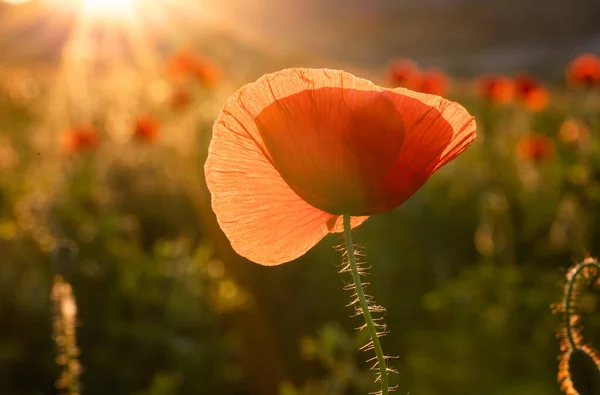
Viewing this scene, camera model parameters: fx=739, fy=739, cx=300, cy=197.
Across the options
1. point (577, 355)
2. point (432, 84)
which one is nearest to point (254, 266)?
point (432, 84)

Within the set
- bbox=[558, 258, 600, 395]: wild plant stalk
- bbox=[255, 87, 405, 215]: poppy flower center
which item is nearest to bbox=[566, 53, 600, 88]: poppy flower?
bbox=[558, 258, 600, 395]: wild plant stalk

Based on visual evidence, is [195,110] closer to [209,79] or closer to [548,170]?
[209,79]

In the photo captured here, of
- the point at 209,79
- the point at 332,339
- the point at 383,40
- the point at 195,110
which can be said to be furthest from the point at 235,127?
the point at 383,40

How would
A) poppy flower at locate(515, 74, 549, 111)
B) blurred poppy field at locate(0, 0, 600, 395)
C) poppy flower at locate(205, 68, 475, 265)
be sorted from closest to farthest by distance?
poppy flower at locate(205, 68, 475, 265) < blurred poppy field at locate(0, 0, 600, 395) < poppy flower at locate(515, 74, 549, 111)

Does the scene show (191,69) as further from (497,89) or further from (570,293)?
(570,293)

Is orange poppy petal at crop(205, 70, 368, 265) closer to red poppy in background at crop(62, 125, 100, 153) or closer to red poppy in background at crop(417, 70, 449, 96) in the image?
red poppy in background at crop(62, 125, 100, 153)
